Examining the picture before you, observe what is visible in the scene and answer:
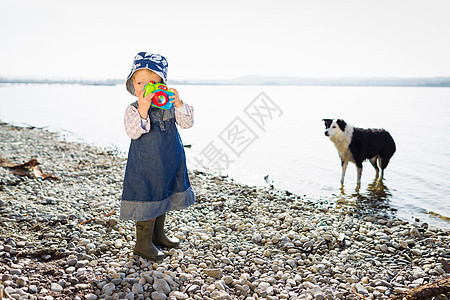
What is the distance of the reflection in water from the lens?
6.69m

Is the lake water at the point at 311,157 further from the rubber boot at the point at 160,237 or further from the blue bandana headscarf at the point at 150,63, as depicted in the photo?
the blue bandana headscarf at the point at 150,63

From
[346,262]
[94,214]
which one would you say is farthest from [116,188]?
[346,262]

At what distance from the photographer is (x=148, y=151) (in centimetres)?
366

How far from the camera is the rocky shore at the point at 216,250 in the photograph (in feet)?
11.1

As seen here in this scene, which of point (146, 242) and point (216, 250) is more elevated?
point (146, 242)

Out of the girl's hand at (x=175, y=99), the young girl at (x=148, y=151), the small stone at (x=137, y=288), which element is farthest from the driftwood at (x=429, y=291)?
the girl's hand at (x=175, y=99)

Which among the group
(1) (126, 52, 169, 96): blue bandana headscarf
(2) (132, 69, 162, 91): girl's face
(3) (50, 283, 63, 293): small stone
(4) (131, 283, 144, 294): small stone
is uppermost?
(1) (126, 52, 169, 96): blue bandana headscarf

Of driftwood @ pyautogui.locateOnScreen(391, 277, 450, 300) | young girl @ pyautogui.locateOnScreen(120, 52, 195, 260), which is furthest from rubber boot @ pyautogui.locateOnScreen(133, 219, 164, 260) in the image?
driftwood @ pyautogui.locateOnScreen(391, 277, 450, 300)

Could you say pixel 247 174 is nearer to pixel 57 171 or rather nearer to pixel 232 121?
pixel 57 171

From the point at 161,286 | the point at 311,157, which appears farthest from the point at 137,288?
the point at 311,157

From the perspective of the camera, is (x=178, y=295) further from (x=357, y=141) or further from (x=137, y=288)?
(x=357, y=141)

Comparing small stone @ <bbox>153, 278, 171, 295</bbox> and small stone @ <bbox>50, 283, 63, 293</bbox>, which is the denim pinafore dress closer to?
small stone @ <bbox>153, 278, 171, 295</bbox>

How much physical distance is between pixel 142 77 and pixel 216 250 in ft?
7.07

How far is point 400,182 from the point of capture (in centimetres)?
882
